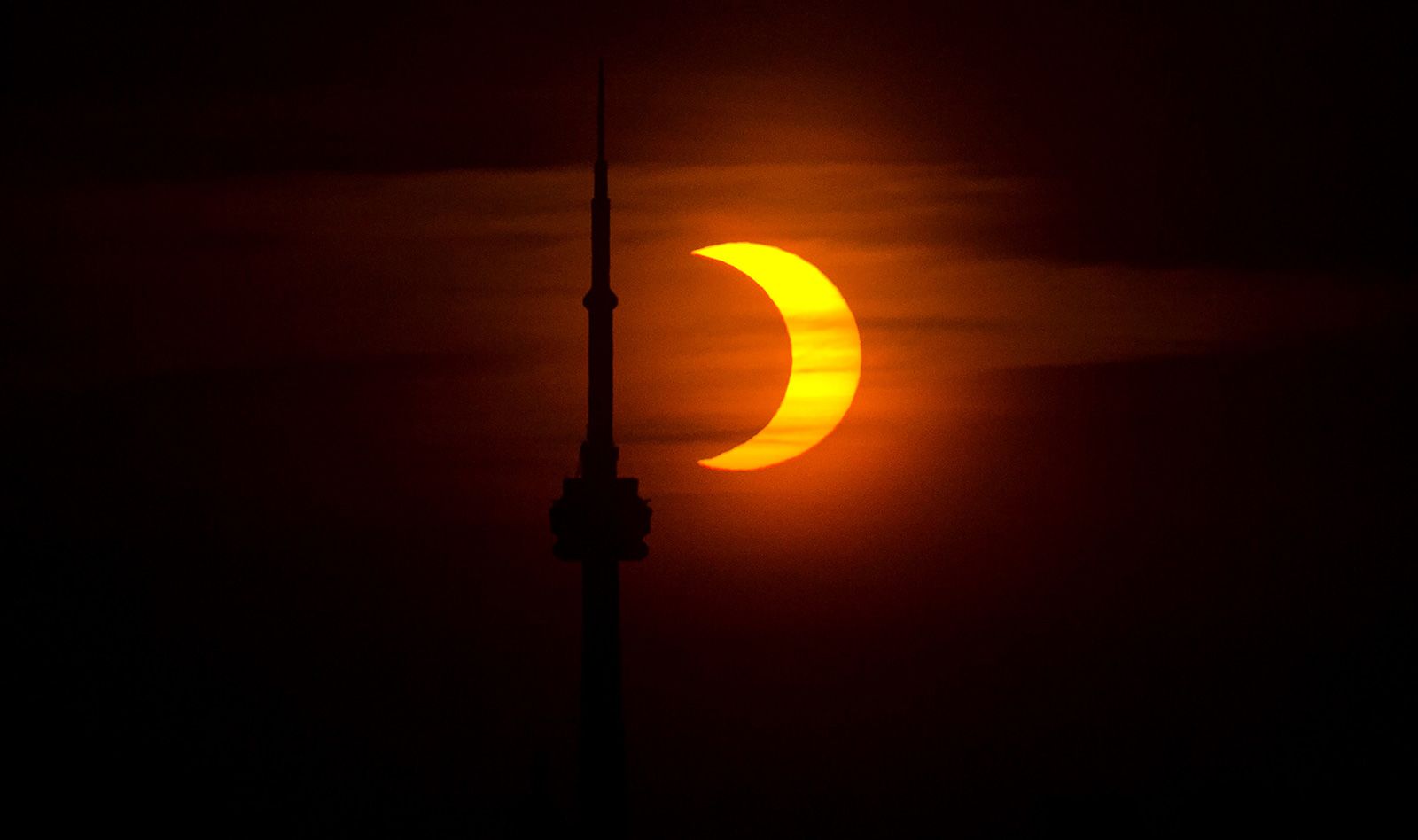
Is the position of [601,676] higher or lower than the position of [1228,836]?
higher

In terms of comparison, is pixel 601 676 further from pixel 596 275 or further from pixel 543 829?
pixel 596 275

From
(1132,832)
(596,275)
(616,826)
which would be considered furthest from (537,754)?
(1132,832)

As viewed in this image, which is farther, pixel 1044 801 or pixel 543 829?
pixel 543 829

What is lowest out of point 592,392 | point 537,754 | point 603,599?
point 537,754

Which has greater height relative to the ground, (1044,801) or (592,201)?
(592,201)

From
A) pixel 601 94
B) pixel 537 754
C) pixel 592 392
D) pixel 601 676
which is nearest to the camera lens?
pixel 601 94

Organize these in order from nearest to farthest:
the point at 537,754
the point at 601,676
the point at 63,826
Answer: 1. the point at 537,754
2. the point at 601,676
3. the point at 63,826

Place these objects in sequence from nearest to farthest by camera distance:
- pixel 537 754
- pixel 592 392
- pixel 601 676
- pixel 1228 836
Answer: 1. pixel 592 392
2. pixel 537 754
3. pixel 601 676
4. pixel 1228 836

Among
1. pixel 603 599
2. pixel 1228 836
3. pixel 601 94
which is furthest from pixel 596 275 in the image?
pixel 1228 836

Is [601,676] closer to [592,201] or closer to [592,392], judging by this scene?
[592,392]

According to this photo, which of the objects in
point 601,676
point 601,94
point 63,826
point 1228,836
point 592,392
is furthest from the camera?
point 63,826
